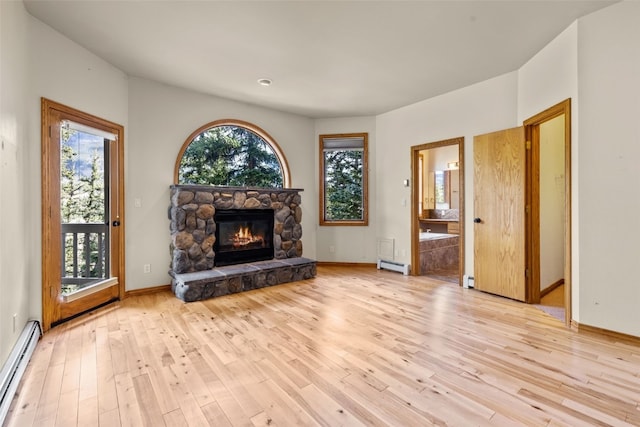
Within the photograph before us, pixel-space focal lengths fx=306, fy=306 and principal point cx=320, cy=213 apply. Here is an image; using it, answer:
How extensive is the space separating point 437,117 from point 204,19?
10.8 feet

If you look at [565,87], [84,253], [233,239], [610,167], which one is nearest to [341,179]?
[233,239]

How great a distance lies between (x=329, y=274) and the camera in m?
4.91

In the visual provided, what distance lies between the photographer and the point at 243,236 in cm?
453

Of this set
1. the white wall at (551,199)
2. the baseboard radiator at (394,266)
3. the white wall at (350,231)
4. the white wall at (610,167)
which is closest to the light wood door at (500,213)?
the white wall at (551,199)

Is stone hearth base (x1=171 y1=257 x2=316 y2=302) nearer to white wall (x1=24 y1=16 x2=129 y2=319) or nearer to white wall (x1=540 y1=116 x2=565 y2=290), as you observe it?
white wall (x1=24 y1=16 x2=129 y2=319)

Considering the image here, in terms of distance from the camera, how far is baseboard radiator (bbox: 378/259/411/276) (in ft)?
15.9

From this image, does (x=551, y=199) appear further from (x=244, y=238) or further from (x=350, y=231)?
(x=244, y=238)

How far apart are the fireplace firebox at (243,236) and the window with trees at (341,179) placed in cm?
118

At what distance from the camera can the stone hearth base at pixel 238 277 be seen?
3.56m

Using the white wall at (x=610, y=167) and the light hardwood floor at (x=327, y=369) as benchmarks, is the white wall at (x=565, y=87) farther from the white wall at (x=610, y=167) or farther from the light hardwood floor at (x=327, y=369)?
the light hardwood floor at (x=327, y=369)

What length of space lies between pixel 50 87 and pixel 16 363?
2.30m

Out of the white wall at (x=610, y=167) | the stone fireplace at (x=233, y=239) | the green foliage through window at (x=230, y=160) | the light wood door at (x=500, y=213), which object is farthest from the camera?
the green foliage through window at (x=230, y=160)

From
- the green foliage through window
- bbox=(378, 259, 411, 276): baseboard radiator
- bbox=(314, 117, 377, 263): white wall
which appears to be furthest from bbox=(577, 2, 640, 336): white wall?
the green foliage through window

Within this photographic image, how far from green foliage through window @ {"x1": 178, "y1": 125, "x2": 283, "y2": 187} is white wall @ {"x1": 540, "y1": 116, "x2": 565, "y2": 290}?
3714 millimetres
